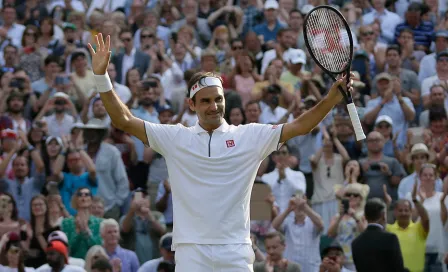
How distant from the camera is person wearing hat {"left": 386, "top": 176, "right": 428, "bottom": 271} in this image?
12.4 meters

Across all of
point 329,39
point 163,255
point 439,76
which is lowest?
point 163,255

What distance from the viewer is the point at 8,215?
13180 millimetres

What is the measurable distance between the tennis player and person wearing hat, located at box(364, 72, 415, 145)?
26.8 ft

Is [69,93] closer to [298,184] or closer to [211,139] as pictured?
[298,184]

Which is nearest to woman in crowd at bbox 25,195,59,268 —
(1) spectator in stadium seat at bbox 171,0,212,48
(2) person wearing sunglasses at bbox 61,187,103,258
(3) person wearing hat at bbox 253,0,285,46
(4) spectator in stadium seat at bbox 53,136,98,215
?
(2) person wearing sunglasses at bbox 61,187,103,258

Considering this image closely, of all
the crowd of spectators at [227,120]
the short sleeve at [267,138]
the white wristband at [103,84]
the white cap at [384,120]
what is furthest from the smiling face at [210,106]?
the white cap at [384,120]

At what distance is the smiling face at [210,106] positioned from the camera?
721cm

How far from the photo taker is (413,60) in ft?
55.4

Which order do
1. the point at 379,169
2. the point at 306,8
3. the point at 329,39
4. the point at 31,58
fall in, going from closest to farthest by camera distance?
1. the point at 329,39
2. the point at 379,169
3. the point at 31,58
4. the point at 306,8

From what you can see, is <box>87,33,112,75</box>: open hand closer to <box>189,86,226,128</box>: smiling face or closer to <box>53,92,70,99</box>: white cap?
<box>189,86,226,128</box>: smiling face

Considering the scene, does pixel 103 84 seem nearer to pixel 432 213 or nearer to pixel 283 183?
pixel 432 213

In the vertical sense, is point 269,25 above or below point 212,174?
above

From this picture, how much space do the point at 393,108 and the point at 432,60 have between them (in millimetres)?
1576

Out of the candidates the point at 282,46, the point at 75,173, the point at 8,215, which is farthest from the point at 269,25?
the point at 8,215
